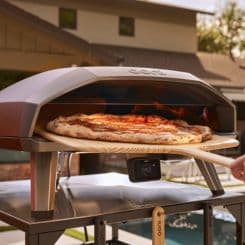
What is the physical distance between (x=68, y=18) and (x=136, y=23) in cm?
257

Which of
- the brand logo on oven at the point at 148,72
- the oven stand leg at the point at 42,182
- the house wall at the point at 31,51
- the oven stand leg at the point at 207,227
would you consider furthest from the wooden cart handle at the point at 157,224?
the house wall at the point at 31,51

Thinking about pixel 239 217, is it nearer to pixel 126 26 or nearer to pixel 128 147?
pixel 128 147

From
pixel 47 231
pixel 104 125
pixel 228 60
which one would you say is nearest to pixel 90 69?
pixel 104 125

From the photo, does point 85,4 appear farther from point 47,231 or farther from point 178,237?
point 47,231

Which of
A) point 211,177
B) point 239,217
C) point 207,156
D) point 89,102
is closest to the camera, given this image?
point 207,156

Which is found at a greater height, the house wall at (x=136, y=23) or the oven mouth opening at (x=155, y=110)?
the house wall at (x=136, y=23)

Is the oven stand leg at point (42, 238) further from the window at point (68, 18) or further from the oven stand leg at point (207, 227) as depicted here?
the window at point (68, 18)

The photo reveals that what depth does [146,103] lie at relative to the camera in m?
3.39

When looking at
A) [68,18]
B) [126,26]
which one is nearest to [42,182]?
[68,18]

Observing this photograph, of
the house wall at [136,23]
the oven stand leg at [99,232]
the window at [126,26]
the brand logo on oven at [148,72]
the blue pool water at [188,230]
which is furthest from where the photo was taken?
the window at [126,26]

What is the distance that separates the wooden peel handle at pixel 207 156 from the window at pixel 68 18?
13570 millimetres

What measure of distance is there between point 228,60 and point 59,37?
1109 centimetres

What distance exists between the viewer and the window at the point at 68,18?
51.5ft

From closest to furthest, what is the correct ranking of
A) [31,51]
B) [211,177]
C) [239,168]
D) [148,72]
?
[239,168]
[148,72]
[211,177]
[31,51]
